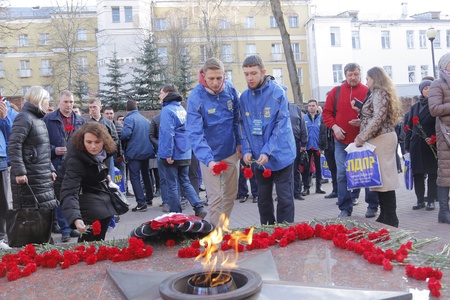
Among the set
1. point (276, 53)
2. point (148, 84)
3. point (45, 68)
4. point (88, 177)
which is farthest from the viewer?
point (276, 53)

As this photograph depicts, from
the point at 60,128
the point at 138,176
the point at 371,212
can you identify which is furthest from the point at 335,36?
the point at 60,128

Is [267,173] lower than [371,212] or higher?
higher

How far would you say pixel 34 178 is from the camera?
5.72 metres

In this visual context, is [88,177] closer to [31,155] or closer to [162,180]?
[31,155]

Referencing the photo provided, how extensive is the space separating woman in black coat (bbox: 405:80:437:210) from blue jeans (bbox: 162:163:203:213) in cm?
322

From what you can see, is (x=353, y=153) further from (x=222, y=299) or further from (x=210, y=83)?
(x=222, y=299)

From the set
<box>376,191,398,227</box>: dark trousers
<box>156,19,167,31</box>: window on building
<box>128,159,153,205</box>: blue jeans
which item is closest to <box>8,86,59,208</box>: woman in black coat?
<box>128,159,153,205</box>: blue jeans

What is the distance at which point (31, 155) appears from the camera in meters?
5.72

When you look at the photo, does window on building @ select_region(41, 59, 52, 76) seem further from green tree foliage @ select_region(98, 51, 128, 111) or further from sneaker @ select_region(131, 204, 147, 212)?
sneaker @ select_region(131, 204, 147, 212)

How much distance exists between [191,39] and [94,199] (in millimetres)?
40227

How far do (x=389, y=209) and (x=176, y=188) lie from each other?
3208 mm

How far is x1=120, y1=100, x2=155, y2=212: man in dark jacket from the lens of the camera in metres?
8.73

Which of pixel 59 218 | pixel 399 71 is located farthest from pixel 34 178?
pixel 399 71

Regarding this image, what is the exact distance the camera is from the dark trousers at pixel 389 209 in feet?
17.5
